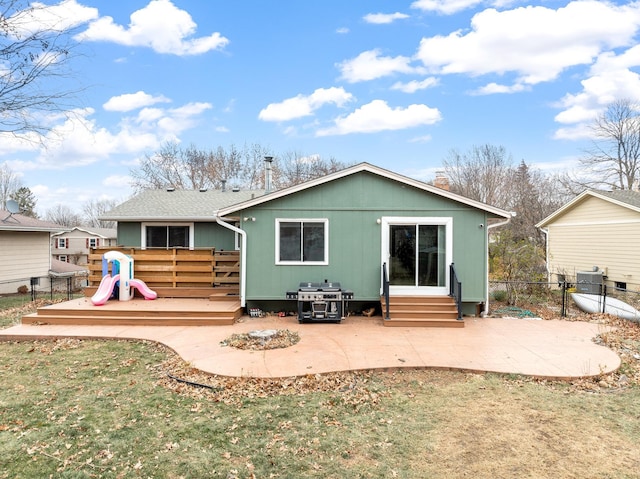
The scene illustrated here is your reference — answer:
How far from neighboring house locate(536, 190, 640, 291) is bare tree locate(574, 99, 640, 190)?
12.2 m

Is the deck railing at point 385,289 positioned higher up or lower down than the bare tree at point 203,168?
lower down

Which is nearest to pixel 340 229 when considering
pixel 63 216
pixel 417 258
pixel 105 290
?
pixel 417 258

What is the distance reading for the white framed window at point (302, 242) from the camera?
951 centimetres

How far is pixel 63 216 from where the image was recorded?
53.5m

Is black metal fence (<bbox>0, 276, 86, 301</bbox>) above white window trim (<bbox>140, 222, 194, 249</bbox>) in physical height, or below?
below

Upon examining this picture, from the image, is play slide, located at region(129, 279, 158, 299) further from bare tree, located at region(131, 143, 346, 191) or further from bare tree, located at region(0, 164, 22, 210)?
bare tree, located at region(0, 164, 22, 210)

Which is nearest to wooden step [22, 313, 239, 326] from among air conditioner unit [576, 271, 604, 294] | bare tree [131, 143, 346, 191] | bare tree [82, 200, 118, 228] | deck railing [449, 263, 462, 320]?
deck railing [449, 263, 462, 320]

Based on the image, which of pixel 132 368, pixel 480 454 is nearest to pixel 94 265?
pixel 132 368

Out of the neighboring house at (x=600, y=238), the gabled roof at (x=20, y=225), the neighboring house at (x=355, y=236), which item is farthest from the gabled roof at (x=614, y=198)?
the gabled roof at (x=20, y=225)

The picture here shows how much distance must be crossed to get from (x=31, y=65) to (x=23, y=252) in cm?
1615

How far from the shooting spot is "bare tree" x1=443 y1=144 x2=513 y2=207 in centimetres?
3234

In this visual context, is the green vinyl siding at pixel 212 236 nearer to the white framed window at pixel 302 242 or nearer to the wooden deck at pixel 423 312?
the white framed window at pixel 302 242

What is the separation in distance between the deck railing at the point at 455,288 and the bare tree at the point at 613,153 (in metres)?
23.6

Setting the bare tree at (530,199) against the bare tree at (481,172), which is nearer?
the bare tree at (530,199)
